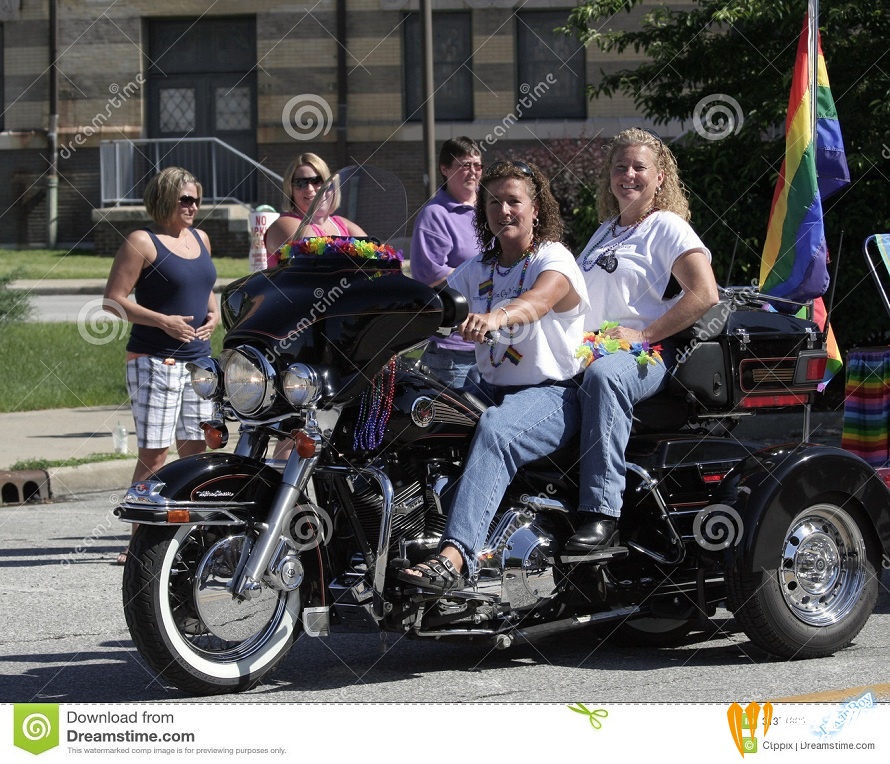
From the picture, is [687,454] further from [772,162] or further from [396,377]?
[772,162]

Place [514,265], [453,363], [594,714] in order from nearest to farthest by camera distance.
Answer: [594,714] → [514,265] → [453,363]

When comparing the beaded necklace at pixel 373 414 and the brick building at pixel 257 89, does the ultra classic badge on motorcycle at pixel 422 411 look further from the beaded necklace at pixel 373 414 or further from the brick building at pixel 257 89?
the brick building at pixel 257 89

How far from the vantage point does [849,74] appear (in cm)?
1198

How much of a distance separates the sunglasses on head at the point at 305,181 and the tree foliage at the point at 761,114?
18.0 feet

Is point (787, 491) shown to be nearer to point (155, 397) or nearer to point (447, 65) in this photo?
point (155, 397)

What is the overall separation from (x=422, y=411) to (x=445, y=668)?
3.33 feet

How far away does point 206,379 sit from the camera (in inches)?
181

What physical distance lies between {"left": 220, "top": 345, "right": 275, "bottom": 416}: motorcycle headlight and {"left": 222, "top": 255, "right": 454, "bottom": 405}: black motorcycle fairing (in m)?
0.07

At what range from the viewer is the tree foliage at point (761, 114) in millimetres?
11648

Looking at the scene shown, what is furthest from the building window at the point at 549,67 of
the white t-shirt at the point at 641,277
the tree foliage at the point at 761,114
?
the white t-shirt at the point at 641,277

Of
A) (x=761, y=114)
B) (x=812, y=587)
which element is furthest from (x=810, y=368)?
(x=761, y=114)

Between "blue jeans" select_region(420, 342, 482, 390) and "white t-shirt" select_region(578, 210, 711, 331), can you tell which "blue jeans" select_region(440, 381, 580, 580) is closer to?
"white t-shirt" select_region(578, 210, 711, 331)

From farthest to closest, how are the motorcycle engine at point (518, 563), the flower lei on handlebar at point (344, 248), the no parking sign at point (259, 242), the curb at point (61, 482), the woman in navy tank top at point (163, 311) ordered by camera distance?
1. the curb at point (61, 482)
2. the no parking sign at point (259, 242)
3. the woman in navy tank top at point (163, 311)
4. the motorcycle engine at point (518, 563)
5. the flower lei on handlebar at point (344, 248)

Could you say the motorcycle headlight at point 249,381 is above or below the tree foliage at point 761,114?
below
